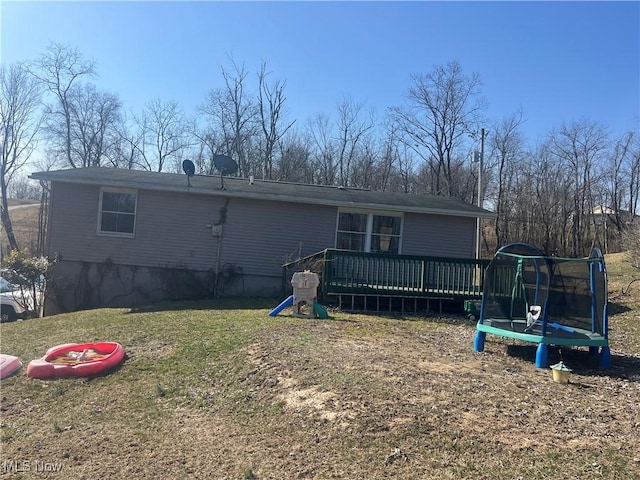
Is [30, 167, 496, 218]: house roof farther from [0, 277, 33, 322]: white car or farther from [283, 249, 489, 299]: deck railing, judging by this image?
[283, 249, 489, 299]: deck railing

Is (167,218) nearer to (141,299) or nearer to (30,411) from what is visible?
(141,299)

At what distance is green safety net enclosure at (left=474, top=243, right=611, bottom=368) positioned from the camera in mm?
5793

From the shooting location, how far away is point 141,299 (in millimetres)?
13086

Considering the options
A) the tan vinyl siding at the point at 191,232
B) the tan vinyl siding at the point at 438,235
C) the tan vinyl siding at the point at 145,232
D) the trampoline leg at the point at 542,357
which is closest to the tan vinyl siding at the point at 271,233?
the tan vinyl siding at the point at 191,232

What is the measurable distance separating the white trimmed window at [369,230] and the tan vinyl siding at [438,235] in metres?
0.30

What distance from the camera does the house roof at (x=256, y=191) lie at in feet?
42.4

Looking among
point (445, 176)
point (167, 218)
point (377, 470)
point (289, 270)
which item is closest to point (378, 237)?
point (289, 270)

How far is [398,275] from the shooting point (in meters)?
10.2

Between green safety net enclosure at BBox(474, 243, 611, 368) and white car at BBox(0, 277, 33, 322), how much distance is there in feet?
39.3

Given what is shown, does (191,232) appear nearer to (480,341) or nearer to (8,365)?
(8,365)

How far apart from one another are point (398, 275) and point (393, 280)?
0.53ft

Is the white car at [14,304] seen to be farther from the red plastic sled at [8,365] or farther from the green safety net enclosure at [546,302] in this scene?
the green safety net enclosure at [546,302]

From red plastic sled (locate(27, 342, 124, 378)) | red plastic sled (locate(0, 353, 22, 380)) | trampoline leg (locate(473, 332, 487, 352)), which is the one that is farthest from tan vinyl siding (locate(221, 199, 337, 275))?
trampoline leg (locate(473, 332, 487, 352))

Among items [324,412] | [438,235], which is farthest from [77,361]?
[438,235]
